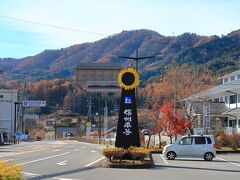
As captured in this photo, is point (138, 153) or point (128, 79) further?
point (128, 79)

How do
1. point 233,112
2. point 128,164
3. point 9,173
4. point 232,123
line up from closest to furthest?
1. point 9,173
2. point 128,164
3. point 233,112
4. point 232,123

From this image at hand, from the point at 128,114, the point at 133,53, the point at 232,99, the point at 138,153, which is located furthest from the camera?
the point at 133,53

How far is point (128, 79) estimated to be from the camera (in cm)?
2264

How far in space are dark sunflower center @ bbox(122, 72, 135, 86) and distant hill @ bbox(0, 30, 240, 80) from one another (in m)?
76.8

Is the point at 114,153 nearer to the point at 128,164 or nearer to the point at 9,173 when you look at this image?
the point at 128,164

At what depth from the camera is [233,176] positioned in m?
17.3

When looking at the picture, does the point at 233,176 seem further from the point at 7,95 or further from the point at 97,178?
the point at 7,95

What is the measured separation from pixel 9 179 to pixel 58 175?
829cm

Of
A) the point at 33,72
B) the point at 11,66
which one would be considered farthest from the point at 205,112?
the point at 11,66

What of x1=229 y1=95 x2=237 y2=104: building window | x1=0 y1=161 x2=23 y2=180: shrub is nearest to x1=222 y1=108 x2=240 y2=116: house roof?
x1=229 y1=95 x2=237 y2=104: building window

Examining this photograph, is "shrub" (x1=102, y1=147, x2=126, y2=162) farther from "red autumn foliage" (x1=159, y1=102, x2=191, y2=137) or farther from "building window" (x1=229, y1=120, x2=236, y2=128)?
"building window" (x1=229, y1=120, x2=236, y2=128)

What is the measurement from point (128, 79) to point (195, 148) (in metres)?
7.18

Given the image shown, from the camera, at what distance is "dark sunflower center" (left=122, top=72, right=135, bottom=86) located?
22594 millimetres

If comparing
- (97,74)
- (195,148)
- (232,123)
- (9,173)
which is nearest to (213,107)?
(232,123)
